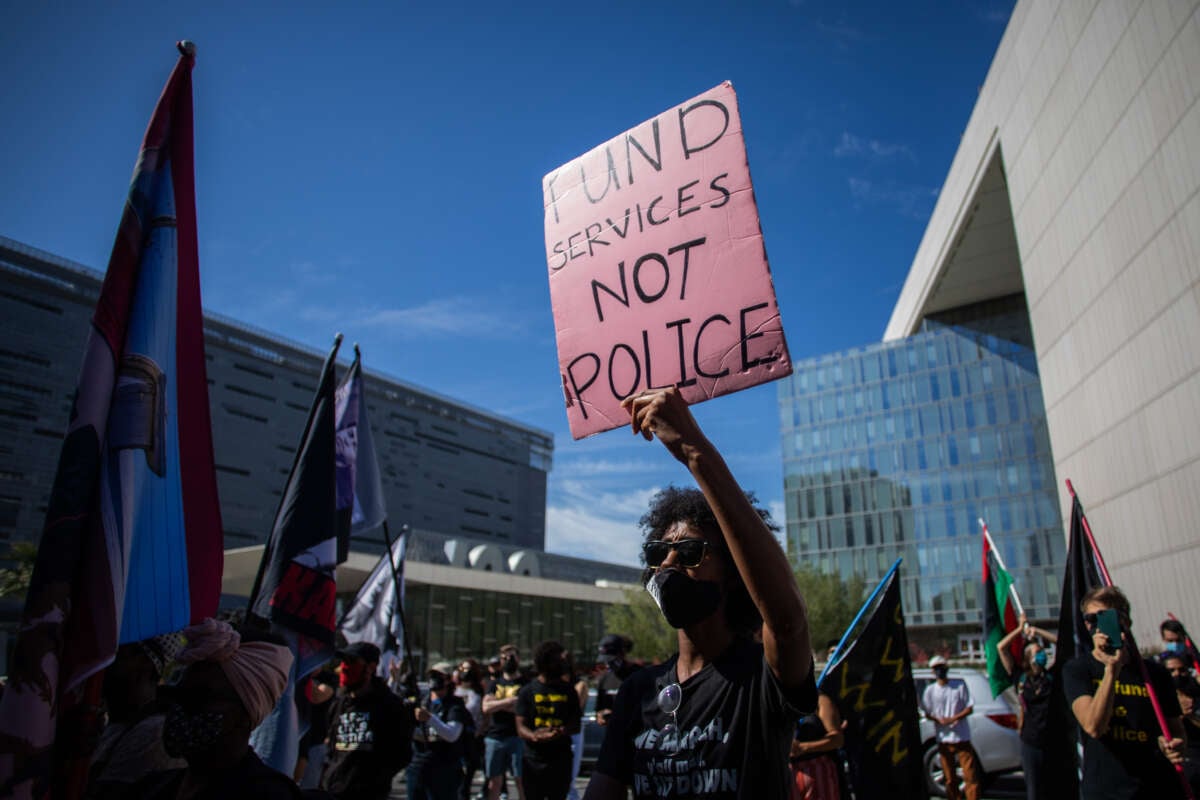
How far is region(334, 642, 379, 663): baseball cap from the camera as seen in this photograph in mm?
5562

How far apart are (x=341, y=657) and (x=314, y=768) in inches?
126

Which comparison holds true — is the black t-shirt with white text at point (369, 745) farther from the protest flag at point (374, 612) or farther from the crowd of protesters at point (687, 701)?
the protest flag at point (374, 612)

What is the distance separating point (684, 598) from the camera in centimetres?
221

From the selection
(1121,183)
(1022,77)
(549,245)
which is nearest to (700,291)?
(549,245)

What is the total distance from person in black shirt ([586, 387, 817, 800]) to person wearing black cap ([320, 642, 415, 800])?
11.1ft

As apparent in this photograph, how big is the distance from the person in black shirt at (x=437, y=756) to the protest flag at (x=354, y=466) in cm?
170

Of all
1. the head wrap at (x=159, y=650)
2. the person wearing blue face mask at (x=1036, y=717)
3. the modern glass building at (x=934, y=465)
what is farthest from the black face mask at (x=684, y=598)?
the modern glass building at (x=934, y=465)

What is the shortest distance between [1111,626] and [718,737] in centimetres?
299

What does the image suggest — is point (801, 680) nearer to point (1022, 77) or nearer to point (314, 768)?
point (314, 768)

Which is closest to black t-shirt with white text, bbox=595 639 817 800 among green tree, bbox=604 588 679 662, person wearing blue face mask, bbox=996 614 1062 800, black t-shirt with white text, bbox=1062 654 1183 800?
black t-shirt with white text, bbox=1062 654 1183 800

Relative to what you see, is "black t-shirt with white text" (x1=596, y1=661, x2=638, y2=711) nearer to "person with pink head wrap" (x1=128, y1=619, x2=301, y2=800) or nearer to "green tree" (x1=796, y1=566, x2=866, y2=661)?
"person with pink head wrap" (x1=128, y1=619, x2=301, y2=800)

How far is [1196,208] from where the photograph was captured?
1803cm

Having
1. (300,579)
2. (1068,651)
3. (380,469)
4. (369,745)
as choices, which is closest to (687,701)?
(369,745)

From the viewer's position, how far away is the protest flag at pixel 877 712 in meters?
5.47
